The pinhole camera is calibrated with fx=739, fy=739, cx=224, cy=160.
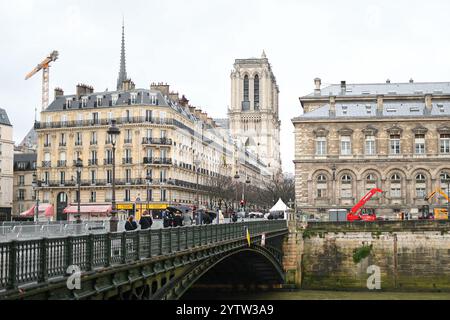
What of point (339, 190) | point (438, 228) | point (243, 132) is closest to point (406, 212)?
point (339, 190)

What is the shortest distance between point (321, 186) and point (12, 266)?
52738mm

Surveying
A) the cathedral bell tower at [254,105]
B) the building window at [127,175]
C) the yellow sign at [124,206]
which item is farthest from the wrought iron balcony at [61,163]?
the cathedral bell tower at [254,105]

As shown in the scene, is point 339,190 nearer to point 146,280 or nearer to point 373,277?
point 373,277

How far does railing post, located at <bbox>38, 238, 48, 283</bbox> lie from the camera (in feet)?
44.4

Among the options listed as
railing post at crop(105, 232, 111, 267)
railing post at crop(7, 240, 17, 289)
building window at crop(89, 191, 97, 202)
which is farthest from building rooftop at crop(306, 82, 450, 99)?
railing post at crop(7, 240, 17, 289)

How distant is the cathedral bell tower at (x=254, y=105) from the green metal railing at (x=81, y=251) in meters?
133

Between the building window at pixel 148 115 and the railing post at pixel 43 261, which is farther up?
the building window at pixel 148 115

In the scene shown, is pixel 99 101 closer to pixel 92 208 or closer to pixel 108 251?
pixel 92 208

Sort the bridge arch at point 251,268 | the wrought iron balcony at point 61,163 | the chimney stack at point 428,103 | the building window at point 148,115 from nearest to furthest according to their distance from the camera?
the bridge arch at point 251,268 < the chimney stack at point 428,103 < the building window at point 148,115 < the wrought iron balcony at point 61,163

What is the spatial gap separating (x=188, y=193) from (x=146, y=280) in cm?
5919

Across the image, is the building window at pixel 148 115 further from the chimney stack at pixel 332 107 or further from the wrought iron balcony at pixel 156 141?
the chimney stack at pixel 332 107

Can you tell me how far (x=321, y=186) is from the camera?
2515 inches

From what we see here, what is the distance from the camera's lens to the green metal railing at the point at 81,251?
504 inches

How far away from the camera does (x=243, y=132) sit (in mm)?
158875
